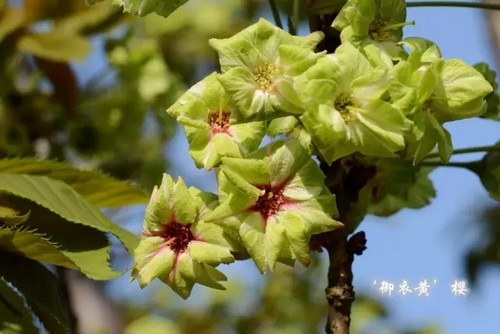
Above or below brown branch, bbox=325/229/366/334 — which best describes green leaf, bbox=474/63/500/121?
above

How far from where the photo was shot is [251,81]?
593 mm

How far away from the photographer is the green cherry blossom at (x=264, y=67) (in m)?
0.58

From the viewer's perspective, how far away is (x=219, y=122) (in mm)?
621

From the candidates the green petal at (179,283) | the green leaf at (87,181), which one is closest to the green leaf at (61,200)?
the green leaf at (87,181)

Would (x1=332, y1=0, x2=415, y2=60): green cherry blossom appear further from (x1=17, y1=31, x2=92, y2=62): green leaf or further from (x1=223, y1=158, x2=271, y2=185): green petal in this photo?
(x1=17, y1=31, x2=92, y2=62): green leaf

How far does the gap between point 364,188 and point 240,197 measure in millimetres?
150

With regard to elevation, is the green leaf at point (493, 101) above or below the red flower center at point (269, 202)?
above

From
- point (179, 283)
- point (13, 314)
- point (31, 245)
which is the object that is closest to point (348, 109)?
point (179, 283)

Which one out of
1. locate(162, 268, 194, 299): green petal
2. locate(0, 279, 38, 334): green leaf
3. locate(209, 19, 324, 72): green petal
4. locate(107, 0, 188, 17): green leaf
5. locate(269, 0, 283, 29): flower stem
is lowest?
locate(0, 279, 38, 334): green leaf

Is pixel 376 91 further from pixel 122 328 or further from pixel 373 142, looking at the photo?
pixel 122 328

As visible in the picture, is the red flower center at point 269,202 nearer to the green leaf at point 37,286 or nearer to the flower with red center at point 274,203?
the flower with red center at point 274,203

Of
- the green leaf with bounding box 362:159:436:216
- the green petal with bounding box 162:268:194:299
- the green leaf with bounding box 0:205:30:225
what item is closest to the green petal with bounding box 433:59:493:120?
the green leaf with bounding box 362:159:436:216

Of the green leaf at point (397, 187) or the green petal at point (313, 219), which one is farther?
the green leaf at point (397, 187)

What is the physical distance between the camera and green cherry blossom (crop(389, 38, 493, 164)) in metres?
0.59
